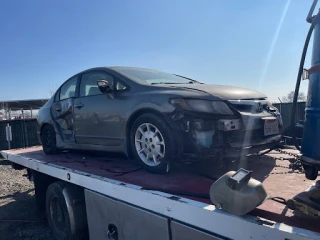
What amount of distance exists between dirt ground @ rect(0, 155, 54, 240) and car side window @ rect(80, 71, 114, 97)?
225 cm

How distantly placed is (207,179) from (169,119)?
0.72 meters

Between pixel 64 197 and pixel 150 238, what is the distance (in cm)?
168

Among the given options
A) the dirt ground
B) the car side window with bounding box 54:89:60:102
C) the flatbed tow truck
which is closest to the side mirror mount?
the flatbed tow truck

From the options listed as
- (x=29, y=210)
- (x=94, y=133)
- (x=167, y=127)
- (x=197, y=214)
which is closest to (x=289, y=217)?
(x=197, y=214)

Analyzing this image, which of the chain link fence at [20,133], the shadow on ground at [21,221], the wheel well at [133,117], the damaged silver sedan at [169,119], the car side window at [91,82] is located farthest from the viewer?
the chain link fence at [20,133]

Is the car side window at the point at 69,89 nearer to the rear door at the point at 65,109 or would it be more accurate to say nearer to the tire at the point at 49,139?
the rear door at the point at 65,109

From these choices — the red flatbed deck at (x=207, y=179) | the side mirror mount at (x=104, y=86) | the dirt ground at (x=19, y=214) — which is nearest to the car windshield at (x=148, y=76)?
the side mirror mount at (x=104, y=86)

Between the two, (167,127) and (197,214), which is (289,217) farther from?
(167,127)

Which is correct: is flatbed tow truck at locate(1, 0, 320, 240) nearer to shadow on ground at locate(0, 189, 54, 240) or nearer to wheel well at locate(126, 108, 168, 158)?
wheel well at locate(126, 108, 168, 158)

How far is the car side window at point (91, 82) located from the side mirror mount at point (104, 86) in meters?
0.28

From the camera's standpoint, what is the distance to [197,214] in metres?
2.03

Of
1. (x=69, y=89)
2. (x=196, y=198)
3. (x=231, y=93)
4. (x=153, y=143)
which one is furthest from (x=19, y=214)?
(x=231, y=93)

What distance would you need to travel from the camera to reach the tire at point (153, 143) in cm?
284

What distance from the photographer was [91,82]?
4.17m
